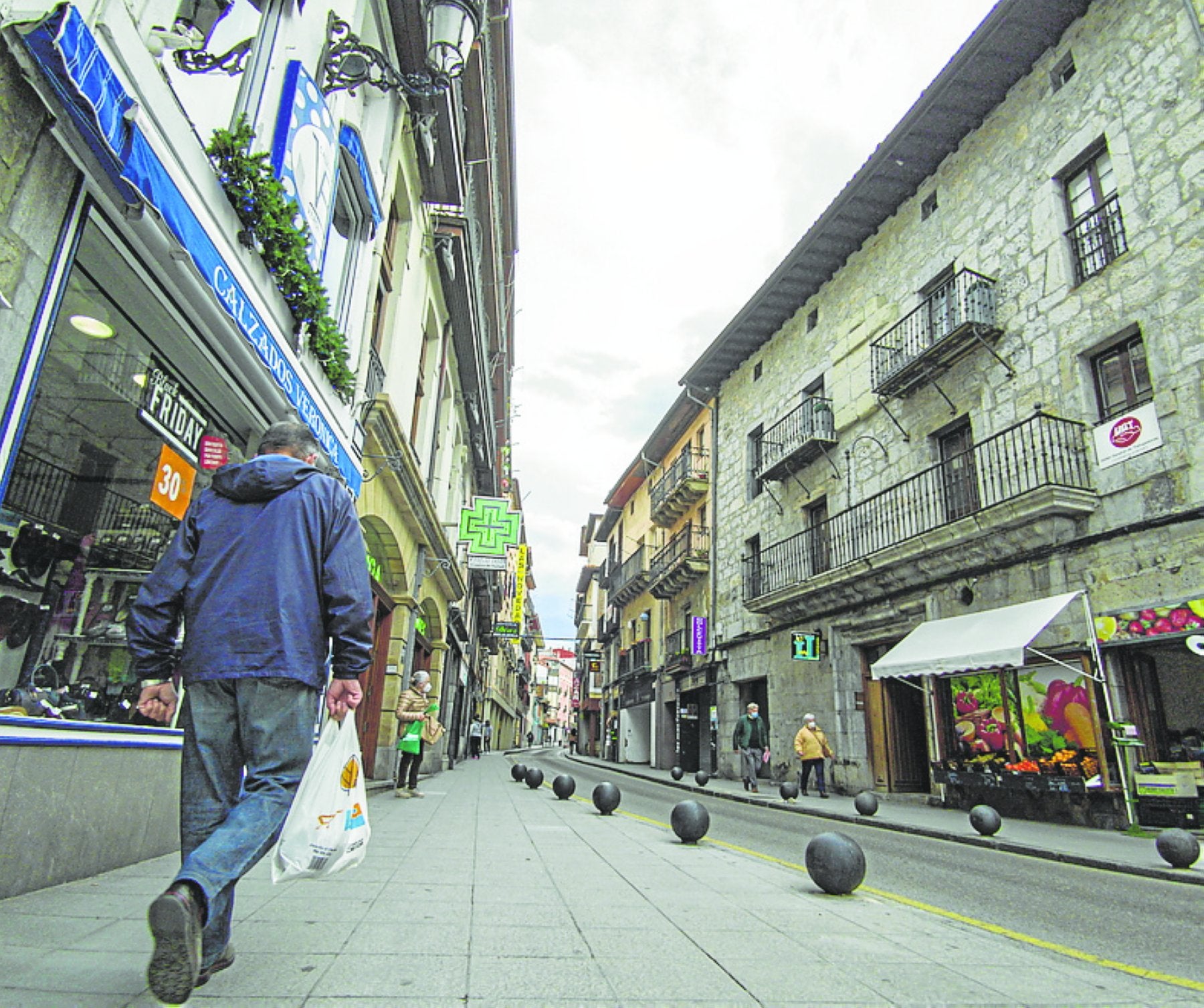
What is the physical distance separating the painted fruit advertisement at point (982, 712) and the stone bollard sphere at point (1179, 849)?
5.58 metres

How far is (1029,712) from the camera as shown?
11.7m

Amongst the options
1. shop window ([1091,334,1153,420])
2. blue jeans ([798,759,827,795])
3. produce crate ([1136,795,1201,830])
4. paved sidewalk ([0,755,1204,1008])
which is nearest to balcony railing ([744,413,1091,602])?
shop window ([1091,334,1153,420])

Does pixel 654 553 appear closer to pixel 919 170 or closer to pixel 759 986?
pixel 919 170

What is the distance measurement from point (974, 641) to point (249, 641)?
1153 centimetres

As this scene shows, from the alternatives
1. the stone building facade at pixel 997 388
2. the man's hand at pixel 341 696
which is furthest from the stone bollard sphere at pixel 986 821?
the man's hand at pixel 341 696

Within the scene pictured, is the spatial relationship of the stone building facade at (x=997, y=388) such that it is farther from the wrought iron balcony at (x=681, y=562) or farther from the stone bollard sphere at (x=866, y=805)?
the wrought iron balcony at (x=681, y=562)

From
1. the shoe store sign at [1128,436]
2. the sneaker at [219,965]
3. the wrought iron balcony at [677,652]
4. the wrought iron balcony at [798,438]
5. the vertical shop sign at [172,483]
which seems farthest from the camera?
the wrought iron balcony at [677,652]

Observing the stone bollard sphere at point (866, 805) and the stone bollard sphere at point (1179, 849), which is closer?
the stone bollard sphere at point (1179, 849)

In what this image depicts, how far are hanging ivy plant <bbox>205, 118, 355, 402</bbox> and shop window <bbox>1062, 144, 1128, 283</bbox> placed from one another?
11.3 metres

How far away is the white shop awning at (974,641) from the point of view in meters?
10.6

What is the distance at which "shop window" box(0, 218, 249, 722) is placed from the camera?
4.00 meters

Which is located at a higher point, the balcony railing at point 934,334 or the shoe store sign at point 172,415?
the balcony railing at point 934,334

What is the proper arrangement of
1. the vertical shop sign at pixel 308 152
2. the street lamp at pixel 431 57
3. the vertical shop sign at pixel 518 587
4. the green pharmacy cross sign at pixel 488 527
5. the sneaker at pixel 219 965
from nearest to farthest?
the sneaker at pixel 219 965, the vertical shop sign at pixel 308 152, the street lamp at pixel 431 57, the green pharmacy cross sign at pixel 488 527, the vertical shop sign at pixel 518 587

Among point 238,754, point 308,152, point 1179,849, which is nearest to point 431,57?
point 308,152
